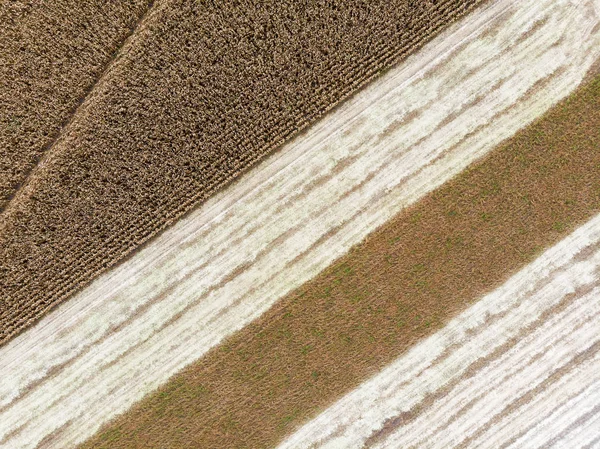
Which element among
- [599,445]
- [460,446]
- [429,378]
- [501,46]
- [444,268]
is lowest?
[599,445]

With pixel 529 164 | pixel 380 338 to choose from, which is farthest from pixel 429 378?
pixel 529 164

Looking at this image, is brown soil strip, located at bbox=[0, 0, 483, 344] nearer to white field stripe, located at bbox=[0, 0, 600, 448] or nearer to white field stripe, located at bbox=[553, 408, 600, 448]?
white field stripe, located at bbox=[0, 0, 600, 448]

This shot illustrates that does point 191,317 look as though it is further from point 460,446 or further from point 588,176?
point 588,176

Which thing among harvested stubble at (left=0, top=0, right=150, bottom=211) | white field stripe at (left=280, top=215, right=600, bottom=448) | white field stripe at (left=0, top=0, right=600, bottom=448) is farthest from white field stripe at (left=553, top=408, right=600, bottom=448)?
harvested stubble at (left=0, top=0, right=150, bottom=211)

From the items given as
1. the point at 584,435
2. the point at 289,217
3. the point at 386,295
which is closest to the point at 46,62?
the point at 289,217

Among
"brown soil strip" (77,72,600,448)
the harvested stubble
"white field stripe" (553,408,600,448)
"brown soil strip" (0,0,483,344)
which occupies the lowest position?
"white field stripe" (553,408,600,448)

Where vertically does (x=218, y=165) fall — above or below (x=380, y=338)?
above
